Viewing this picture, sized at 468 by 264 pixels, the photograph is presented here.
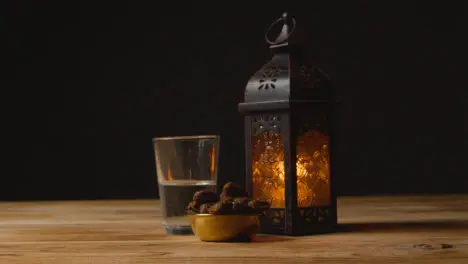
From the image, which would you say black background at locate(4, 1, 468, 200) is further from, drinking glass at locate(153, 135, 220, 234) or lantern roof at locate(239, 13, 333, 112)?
drinking glass at locate(153, 135, 220, 234)

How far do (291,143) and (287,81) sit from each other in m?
0.12

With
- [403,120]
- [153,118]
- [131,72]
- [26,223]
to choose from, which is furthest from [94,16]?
[26,223]

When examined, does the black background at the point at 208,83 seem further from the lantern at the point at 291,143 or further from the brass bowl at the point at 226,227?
the brass bowl at the point at 226,227

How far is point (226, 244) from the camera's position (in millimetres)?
1386

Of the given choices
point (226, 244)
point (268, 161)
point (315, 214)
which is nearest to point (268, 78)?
point (268, 161)

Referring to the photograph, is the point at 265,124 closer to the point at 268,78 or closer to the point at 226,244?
the point at 268,78

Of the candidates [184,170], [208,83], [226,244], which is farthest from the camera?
[208,83]

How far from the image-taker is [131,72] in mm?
3178

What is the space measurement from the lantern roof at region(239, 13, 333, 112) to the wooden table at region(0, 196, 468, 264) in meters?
0.26

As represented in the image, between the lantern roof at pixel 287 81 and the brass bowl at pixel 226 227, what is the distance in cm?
26

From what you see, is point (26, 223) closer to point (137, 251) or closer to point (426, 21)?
point (137, 251)

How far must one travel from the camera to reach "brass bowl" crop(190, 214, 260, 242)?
4.62ft

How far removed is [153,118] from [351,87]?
0.77 m

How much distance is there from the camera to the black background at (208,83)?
3143mm
